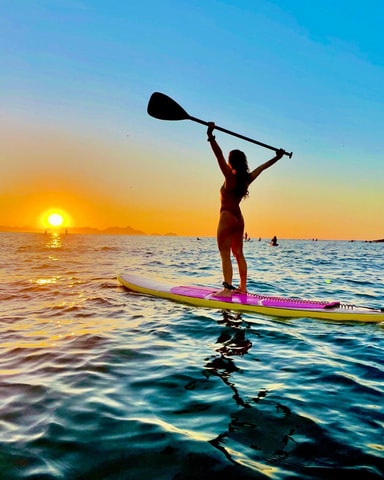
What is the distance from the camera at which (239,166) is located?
7.38 meters

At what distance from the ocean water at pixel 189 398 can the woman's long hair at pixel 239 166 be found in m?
2.48

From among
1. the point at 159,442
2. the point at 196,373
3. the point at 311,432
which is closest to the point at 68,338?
the point at 196,373

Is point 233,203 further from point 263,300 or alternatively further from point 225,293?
point 263,300

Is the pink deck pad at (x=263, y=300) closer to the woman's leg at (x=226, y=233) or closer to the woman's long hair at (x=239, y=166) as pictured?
the woman's leg at (x=226, y=233)

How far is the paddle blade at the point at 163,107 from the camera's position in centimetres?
783

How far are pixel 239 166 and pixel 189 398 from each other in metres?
4.81

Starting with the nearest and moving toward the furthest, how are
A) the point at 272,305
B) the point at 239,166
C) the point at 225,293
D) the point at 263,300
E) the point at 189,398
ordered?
the point at 189,398 → the point at 272,305 → the point at 239,166 → the point at 263,300 → the point at 225,293

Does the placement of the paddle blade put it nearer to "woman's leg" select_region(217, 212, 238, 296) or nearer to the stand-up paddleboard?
"woman's leg" select_region(217, 212, 238, 296)

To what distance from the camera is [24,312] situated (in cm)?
732

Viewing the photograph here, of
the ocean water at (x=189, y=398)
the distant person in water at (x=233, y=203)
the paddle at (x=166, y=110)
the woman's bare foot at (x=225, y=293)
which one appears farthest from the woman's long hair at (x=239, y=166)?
the ocean water at (x=189, y=398)

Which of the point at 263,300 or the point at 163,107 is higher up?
the point at 163,107

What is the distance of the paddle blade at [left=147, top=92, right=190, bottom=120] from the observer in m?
7.83

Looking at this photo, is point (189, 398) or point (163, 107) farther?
point (163, 107)

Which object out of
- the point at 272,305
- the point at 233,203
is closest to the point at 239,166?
the point at 233,203
